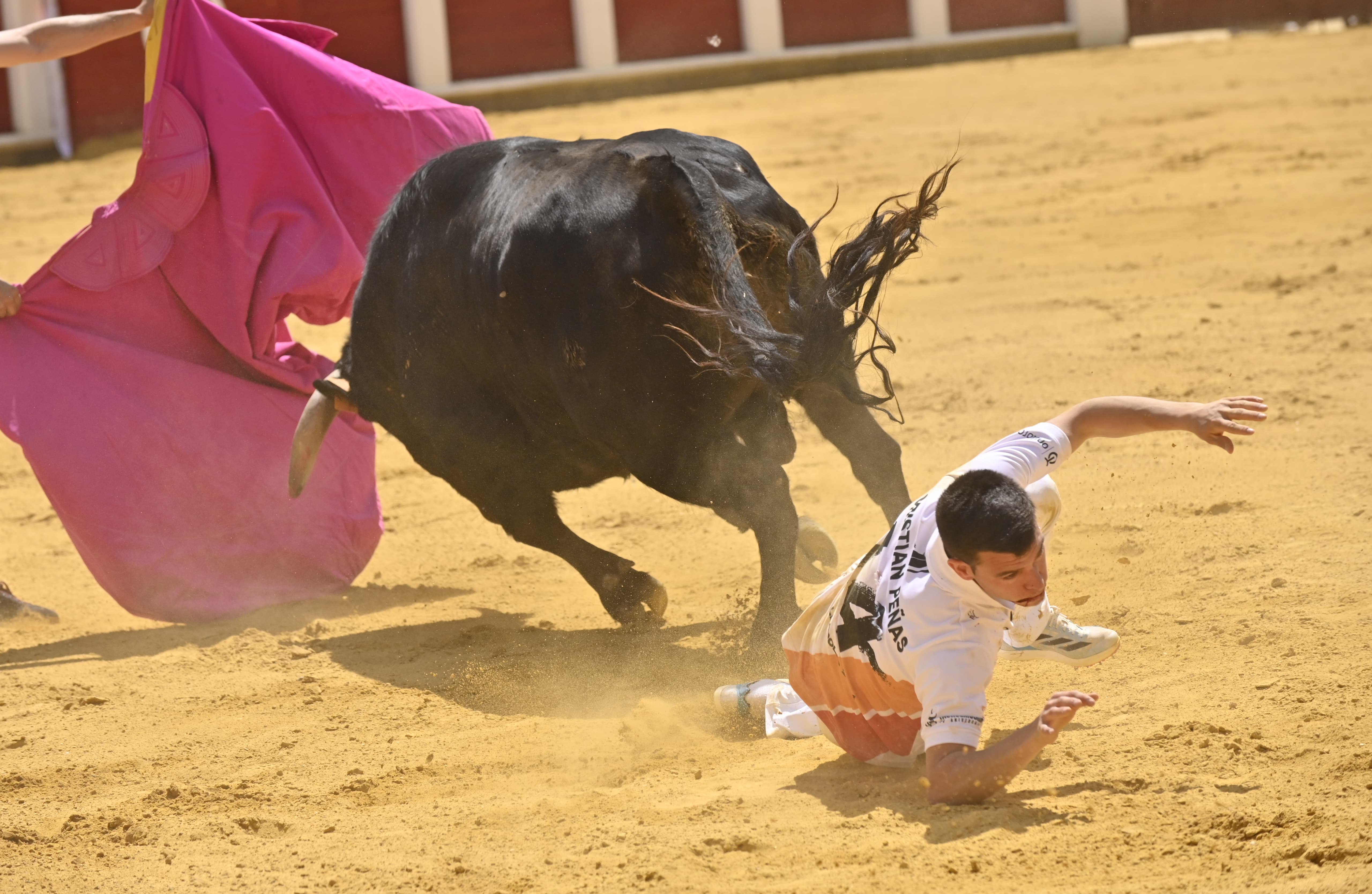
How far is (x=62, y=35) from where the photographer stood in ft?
14.6

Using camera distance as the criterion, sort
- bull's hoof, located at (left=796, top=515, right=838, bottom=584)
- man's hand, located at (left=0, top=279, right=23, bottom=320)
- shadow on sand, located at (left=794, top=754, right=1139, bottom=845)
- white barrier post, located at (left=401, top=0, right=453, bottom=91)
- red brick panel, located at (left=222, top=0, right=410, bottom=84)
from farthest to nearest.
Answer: white barrier post, located at (left=401, top=0, right=453, bottom=91)
red brick panel, located at (left=222, top=0, right=410, bottom=84)
man's hand, located at (left=0, top=279, right=23, bottom=320)
bull's hoof, located at (left=796, top=515, right=838, bottom=584)
shadow on sand, located at (left=794, top=754, right=1139, bottom=845)

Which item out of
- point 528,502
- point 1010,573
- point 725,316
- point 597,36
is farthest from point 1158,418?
point 597,36

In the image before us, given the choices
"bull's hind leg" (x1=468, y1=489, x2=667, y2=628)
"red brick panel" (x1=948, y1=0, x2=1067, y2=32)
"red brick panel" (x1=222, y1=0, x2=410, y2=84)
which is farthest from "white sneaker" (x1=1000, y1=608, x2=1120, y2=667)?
"red brick panel" (x1=948, y1=0, x2=1067, y2=32)

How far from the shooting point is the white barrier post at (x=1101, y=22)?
12.5m

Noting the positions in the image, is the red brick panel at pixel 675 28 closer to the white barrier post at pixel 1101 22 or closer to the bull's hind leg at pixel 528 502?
the white barrier post at pixel 1101 22

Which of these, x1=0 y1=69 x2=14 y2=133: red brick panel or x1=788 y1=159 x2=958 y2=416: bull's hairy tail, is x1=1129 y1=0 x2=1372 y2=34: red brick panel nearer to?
x1=0 y1=69 x2=14 y2=133: red brick panel

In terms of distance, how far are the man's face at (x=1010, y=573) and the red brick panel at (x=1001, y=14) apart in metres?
10.9

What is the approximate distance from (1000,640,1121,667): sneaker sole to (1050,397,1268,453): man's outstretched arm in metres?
0.45

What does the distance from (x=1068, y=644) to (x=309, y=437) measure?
7.67 ft

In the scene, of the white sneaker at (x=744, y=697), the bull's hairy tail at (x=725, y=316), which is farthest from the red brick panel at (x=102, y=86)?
the white sneaker at (x=744, y=697)

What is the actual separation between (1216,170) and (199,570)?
6219 mm

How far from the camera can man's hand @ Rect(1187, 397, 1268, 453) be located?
2.51m

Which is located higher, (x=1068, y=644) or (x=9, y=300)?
(x=9, y=300)

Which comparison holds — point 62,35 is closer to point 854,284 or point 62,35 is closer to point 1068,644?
point 854,284
